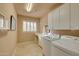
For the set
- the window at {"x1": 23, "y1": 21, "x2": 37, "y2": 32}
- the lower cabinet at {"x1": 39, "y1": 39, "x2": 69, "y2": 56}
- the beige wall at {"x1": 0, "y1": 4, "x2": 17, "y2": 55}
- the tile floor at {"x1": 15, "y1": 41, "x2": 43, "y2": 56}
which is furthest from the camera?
the window at {"x1": 23, "y1": 21, "x2": 37, "y2": 32}

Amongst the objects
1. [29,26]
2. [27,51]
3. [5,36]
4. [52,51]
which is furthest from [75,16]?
[29,26]

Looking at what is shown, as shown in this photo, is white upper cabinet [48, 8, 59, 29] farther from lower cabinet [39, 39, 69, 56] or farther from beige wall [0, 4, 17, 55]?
beige wall [0, 4, 17, 55]

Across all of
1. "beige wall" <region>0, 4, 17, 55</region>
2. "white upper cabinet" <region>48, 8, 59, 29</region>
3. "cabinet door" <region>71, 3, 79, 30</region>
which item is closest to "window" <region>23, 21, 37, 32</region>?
"white upper cabinet" <region>48, 8, 59, 29</region>

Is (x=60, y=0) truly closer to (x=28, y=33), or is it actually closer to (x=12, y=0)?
(x=12, y=0)

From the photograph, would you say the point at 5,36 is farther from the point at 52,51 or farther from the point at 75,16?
the point at 75,16

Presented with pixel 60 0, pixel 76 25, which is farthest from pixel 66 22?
pixel 60 0

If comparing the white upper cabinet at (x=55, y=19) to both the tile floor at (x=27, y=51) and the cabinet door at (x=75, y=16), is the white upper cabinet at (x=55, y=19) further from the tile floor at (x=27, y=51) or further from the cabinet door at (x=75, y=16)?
the tile floor at (x=27, y=51)

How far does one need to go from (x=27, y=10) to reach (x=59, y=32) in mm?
1788

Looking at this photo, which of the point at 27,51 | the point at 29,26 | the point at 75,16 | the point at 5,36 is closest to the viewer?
the point at 75,16

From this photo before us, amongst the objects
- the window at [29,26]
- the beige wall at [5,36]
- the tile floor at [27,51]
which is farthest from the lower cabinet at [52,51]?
the window at [29,26]

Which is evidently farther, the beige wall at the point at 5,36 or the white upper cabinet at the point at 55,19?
the white upper cabinet at the point at 55,19

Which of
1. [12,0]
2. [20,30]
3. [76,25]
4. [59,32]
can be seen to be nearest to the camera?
[12,0]

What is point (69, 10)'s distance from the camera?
1755 millimetres

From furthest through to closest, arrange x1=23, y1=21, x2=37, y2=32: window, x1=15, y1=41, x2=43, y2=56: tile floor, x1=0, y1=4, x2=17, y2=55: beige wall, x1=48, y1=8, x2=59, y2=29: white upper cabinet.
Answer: x1=23, y1=21, x2=37, y2=32: window
x1=15, y1=41, x2=43, y2=56: tile floor
x1=48, y1=8, x2=59, y2=29: white upper cabinet
x1=0, y1=4, x2=17, y2=55: beige wall
